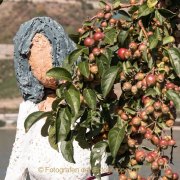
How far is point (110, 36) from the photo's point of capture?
172 centimetres

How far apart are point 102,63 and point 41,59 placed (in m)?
1.11

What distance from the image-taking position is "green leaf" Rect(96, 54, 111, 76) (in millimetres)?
1674

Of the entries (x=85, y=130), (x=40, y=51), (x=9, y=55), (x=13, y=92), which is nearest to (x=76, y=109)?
(x=85, y=130)

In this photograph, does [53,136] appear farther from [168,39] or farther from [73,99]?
[168,39]

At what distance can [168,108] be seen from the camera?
1.60 m

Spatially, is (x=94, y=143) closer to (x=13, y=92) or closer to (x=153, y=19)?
(x=153, y=19)

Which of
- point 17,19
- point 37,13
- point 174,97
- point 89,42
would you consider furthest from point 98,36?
point 37,13

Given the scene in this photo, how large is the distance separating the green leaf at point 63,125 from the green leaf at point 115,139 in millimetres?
103

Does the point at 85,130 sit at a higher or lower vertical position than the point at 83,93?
lower

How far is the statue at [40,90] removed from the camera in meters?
2.75

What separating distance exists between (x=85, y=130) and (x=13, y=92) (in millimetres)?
13759

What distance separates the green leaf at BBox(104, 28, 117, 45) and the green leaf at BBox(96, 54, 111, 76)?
0.15 ft

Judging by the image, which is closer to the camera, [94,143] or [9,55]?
[94,143]

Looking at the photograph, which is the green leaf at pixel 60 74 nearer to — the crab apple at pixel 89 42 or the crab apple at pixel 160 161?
the crab apple at pixel 89 42
